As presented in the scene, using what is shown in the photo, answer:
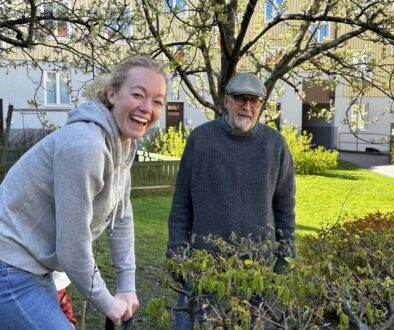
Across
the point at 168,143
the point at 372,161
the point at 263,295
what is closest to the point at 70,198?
the point at 263,295

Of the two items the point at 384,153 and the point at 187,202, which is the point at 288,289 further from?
the point at 384,153

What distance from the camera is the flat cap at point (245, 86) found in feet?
11.3

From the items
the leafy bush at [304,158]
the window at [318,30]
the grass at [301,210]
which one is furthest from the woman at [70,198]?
the leafy bush at [304,158]

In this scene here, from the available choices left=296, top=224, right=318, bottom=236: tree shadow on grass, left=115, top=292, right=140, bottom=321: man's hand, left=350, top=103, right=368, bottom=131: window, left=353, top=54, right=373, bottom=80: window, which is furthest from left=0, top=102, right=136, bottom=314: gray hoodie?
left=296, top=224, right=318, bottom=236: tree shadow on grass

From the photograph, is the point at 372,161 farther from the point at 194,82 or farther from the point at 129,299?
the point at 129,299

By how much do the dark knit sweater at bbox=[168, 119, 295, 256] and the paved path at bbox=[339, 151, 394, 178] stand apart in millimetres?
19275

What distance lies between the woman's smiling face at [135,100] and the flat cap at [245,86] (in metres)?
1.35

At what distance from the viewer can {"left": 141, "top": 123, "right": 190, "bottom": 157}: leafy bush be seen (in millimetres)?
19559

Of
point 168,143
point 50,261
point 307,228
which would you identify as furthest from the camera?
point 168,143

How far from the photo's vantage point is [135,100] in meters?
2.12

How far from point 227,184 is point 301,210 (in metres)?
10.3

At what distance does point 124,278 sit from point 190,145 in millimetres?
1290

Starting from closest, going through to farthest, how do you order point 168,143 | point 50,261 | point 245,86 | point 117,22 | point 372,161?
point 50,261
point 245,86
point 117,22
point 168,143
point 372,161

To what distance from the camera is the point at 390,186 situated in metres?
18.1
